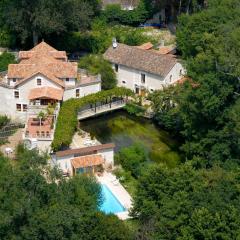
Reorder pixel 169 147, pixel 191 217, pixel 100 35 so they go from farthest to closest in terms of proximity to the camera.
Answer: pixel 100 35, pixel 169 147, pixel 191 217

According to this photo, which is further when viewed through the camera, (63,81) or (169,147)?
(63,81)

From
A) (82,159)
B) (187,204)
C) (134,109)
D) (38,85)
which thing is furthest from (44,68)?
(187,204)

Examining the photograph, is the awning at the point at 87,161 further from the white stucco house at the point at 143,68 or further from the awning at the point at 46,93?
the white stucco house at the point at 143,68

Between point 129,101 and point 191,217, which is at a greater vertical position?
point 191,217

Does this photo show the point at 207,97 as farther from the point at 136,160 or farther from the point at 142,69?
the point at 142,69

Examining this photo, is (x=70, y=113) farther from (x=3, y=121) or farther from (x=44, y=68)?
(x=3, y=121)

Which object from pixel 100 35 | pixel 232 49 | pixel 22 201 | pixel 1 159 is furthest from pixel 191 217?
pixel 100 35

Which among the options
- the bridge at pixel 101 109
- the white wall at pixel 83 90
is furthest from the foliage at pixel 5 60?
the bridge at pixel 101 109
